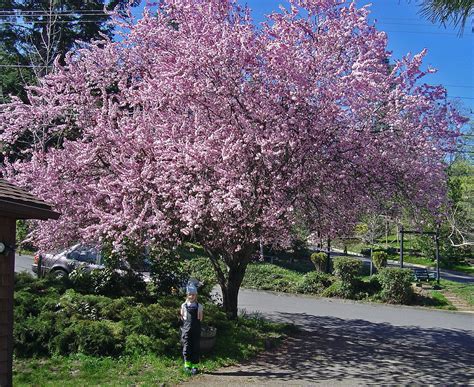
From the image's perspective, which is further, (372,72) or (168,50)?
(168,50)

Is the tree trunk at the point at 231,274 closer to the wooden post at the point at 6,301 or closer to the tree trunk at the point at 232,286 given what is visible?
the tree trunk at the point at 232,286

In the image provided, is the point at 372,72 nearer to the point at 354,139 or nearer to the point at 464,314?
the point at 354,139

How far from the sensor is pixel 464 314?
16.7 m

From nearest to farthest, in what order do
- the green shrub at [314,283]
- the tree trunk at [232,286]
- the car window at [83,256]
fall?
the tree trunk at [232,286], the car window at [83,256], the green shrub at [314,283]

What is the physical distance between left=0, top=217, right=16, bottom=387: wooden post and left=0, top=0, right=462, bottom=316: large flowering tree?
287cm

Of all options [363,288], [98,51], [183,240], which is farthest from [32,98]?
[363,288]

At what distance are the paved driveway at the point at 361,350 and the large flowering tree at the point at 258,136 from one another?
2.22 metres

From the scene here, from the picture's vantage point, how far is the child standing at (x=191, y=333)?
7.54 meters

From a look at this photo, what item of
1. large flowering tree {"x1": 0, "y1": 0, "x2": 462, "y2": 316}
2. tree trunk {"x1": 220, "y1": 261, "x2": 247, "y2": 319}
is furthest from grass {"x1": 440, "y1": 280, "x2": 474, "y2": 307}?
large flowering tree {"x1": 0, "y1": 0, "x2": 462, "y2": 316}

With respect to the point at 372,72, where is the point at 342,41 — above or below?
above

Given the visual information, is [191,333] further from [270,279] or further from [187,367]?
[270,279]

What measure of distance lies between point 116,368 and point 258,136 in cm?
407

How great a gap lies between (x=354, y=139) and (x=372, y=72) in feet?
3.65

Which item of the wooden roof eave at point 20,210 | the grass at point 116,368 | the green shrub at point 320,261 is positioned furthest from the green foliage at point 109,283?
the green shrub at point 320,261
